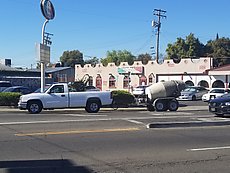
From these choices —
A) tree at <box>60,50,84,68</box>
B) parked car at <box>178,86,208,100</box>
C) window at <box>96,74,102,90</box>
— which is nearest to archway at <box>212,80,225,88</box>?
parked car at <box>178,86,208,100</box>

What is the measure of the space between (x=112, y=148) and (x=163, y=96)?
15492 millimetres

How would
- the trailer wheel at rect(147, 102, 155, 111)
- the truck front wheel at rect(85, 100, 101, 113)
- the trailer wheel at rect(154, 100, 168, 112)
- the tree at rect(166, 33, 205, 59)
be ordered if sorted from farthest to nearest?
the tree at rect(166, 33, 205, 59)
the trailer wheel at rect(147, 102, 155, 111)
the trailer wheel at rect(154, 100, 168, 112)
the truck front wheel at rect(85, 100, 101, 113)

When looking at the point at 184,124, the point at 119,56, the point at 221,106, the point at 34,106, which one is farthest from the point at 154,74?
the point at 119,56

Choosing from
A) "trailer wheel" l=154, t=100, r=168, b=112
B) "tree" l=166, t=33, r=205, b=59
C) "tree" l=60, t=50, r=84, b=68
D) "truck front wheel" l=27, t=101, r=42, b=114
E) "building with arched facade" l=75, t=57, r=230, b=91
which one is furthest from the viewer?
"tree" l=60, t=50, r=84, b=68

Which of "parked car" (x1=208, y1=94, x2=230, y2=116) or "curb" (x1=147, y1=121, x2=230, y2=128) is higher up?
"parked car" (x1=208, y1=94, x2=230, y2=116)

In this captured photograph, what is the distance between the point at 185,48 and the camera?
88.1 m

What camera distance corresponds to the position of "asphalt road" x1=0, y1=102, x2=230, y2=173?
8289 millimetres

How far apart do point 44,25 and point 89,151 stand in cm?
2085

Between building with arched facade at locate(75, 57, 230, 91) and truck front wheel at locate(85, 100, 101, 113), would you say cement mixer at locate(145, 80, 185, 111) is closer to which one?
truck front wheel at locate(85, 100, 101, 113)

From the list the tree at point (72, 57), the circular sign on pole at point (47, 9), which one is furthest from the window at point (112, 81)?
the tree at point (72, 57)

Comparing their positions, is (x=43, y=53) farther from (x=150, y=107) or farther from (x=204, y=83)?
(x=204, y=83)

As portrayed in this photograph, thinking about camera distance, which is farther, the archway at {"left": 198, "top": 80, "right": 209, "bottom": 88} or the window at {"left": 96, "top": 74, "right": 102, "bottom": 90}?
the window at {"left": 96, "top": 74, "right": 102, "bottom": 90}

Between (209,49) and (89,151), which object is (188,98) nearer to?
(89,151)

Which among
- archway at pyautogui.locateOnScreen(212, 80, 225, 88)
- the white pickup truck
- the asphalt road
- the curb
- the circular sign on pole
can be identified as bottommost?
the asphalt road
